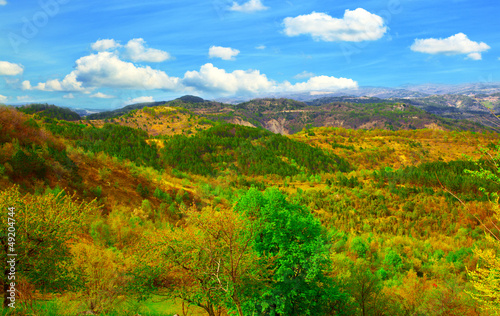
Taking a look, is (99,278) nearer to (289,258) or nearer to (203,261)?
(203,261)

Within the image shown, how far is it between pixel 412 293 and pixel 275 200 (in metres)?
21.5

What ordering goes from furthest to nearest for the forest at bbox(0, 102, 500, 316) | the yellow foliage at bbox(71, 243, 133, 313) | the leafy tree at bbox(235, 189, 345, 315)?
1. the leafy tree at bbox(235, 189, 345, 315)
2. the yellow foliage at bbox(71, 243, 133, 313)
3. the forest at bbox(0, 102, 500, 316)

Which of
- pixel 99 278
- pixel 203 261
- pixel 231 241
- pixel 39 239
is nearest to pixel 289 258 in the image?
pixel 203 261

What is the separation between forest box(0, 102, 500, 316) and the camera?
14438 mm

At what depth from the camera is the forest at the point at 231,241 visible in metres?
14.4

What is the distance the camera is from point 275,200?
24.7m

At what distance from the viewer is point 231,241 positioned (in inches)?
522

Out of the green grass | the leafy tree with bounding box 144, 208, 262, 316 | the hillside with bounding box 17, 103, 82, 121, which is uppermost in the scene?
the hillside with bounding box 17, 103, 82, 121

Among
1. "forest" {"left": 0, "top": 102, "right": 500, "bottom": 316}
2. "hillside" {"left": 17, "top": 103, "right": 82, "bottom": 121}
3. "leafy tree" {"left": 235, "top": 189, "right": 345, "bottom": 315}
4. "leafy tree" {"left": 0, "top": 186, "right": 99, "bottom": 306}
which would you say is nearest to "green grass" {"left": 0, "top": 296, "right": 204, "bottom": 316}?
"forest" {"left": 0, "top": 102, "right": 500, "bottom": 316}

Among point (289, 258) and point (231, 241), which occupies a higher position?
point (231, 241)

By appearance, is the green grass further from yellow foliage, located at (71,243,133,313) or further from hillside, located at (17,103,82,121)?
hillside, located at (17,103,82,121)

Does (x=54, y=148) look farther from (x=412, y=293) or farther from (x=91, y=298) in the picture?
(x=412, y=293)

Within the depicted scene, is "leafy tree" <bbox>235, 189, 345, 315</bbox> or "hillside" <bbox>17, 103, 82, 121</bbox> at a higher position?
"hillside" <bbox>17, 103, 82, 121</bbox>

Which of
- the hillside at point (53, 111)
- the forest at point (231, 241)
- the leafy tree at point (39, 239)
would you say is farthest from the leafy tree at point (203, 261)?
Result: the hillside at point (53, 111)
